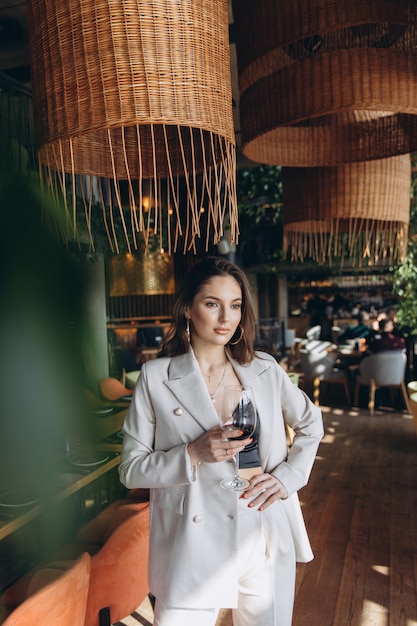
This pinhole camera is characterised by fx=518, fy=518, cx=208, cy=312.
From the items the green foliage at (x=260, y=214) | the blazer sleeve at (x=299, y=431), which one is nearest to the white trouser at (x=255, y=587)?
the blazer sleeve at (x=299, y=431)

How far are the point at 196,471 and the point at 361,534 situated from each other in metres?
2.88

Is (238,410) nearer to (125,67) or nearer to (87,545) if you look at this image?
(125,67)

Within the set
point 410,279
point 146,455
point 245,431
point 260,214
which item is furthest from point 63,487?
point 260,214

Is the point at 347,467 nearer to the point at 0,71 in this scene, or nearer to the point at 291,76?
the point at 291,76

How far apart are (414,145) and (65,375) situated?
560 centimetres

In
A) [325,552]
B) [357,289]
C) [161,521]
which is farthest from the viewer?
[357,289]

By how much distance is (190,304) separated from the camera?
1816 mm

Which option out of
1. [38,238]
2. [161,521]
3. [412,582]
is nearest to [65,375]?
[38,238]

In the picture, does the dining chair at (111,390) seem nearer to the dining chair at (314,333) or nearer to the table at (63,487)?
the table at (63,487)

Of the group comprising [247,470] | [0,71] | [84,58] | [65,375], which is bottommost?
[65,375]

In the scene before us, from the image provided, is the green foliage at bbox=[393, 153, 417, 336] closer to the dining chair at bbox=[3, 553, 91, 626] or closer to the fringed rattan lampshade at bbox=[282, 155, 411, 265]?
the fringed rattan lampshade at bbox=[282, 155, 411, 265]

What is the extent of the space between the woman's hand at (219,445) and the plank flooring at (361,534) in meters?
1.90

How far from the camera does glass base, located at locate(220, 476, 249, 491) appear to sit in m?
1.59

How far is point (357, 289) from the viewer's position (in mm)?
21000
